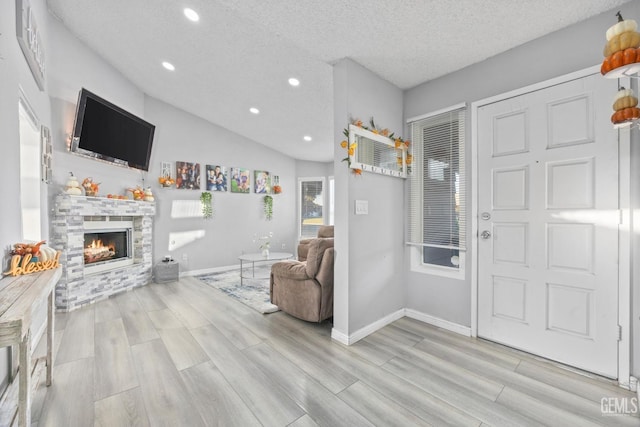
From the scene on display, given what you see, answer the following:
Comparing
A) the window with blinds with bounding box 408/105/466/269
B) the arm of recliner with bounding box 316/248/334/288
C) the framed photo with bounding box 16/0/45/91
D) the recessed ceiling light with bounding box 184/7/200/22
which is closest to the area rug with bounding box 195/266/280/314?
the arm of recliner with bounding box 316/248/334/288

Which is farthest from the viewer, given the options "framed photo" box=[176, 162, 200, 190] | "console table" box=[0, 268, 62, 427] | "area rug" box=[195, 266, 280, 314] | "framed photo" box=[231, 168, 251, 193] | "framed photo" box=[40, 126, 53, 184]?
"framed photo" box=[231, 168, 251, 193]

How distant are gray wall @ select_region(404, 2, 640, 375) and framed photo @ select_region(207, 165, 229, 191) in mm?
3934

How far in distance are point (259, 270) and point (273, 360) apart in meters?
3.48

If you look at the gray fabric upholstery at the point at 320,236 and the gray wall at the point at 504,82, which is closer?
the gray wall at the point at 504,82

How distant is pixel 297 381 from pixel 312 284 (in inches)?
40.0

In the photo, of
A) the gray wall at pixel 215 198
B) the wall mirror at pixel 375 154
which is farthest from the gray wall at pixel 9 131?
the gray wall at pixel 215 198

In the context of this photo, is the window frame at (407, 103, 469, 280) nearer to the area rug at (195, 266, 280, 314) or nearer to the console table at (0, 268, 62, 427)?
the area rug at (195, 266, 280, 314)

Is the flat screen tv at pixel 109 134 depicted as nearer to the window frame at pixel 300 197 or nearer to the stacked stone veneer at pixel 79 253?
the stacked stone veneer at pixel 79 253

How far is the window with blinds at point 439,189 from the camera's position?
8.74 ft

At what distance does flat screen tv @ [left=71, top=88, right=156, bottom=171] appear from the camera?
11.0 ft

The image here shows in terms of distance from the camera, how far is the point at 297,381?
1892mm

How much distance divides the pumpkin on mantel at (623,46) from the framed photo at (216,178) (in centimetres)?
545

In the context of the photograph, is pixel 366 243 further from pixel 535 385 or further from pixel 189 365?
pixel 189 365

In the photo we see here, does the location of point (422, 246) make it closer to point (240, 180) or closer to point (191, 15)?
point (191, 15)
